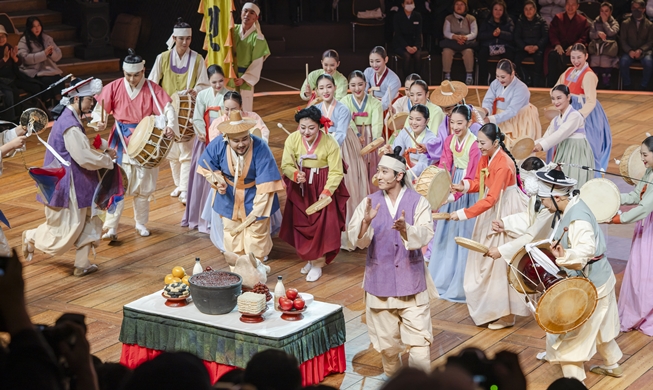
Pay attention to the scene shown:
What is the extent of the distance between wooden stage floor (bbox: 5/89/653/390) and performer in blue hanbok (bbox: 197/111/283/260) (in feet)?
1.33

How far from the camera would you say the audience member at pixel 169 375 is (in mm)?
1896

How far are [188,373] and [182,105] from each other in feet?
18.3

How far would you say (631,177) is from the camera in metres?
5.55

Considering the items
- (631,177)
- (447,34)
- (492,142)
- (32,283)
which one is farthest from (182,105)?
(447,34)

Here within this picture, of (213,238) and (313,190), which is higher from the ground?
(313,190)

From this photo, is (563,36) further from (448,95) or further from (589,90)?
(448,95)

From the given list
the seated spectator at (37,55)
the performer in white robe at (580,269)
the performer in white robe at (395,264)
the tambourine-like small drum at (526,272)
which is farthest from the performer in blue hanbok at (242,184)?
the seated spectator at (37,55)

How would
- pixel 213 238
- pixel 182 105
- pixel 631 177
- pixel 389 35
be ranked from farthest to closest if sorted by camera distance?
1. pixel 389 35
2. pixel 182 105
3. pixel 213 238
4. pixel 631 177

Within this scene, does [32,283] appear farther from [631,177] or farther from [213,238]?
[631,177]

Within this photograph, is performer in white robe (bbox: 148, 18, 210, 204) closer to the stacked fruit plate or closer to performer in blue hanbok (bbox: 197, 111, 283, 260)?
performer in blue hanbok (bbox: 197, 111, 283, 260)

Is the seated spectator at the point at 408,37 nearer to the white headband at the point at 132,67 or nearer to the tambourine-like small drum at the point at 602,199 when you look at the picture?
the white headband at the point at 132,67

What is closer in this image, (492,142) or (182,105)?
(492,142)

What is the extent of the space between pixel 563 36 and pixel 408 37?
6.57ft

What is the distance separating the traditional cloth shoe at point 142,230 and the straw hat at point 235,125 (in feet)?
5.40
